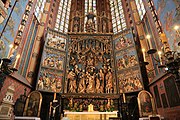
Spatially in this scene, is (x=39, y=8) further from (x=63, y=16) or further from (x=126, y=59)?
(x=126, y=59)

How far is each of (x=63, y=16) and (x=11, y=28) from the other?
418 inches

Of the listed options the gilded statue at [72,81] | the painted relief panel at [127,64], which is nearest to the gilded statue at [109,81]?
the painted relief panel at [127,64]

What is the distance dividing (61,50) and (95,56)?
Result: 3391 millimetres

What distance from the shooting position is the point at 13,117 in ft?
25.4

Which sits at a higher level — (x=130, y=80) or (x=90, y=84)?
(x=130, y=80)

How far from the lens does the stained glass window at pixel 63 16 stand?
53.4ft

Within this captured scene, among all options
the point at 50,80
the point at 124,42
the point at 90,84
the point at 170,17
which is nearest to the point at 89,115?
the point at 90,84

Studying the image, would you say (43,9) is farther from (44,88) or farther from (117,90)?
(117,90)

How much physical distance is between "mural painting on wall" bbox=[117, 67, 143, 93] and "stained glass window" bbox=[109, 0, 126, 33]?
6573 millimetres

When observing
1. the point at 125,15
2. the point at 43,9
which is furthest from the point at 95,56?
the point at 43,9

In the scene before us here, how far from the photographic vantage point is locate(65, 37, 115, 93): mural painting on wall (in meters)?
11.3

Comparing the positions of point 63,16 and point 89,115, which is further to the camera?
point 63,16

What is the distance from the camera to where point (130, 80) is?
35.7ft

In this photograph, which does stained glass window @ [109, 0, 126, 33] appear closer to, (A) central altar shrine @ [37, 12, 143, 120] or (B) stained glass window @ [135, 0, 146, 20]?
(B) stained glass window @ [135, 0, 146, 20]
